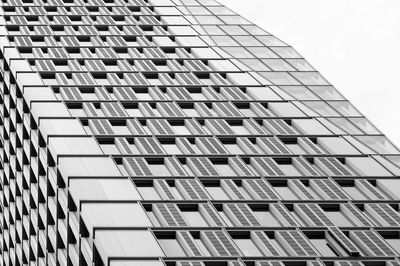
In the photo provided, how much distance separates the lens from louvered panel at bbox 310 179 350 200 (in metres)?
49.0

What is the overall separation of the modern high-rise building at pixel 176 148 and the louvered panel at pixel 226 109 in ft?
0.40

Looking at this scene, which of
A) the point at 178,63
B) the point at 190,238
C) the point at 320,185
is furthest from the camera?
the point at 178,63

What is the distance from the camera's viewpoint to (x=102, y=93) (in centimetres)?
5991

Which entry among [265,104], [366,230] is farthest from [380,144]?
[366,230]

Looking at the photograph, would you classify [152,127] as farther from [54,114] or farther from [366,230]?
[366,230]

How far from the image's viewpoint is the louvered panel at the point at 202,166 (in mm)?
50125

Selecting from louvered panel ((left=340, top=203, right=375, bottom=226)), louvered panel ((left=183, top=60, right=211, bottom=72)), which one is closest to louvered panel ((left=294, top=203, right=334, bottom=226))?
louvered panel ((left=340, top=203, right=375, bottom=226))

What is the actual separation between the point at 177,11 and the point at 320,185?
30067mm

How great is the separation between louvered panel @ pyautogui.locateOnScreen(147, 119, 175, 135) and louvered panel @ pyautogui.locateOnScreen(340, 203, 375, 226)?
37.4ft

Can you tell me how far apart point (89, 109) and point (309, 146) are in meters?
12.8

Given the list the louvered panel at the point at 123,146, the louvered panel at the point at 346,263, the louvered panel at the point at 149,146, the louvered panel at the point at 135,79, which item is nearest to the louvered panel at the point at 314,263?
the louvered panel at the point at 346,263

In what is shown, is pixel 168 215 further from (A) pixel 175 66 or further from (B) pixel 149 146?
(A) pixel 175 66

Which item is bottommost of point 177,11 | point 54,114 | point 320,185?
point 320,185

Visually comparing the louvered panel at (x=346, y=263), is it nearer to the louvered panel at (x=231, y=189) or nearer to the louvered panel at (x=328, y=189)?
the louvered panel at (x=328, y=189)
